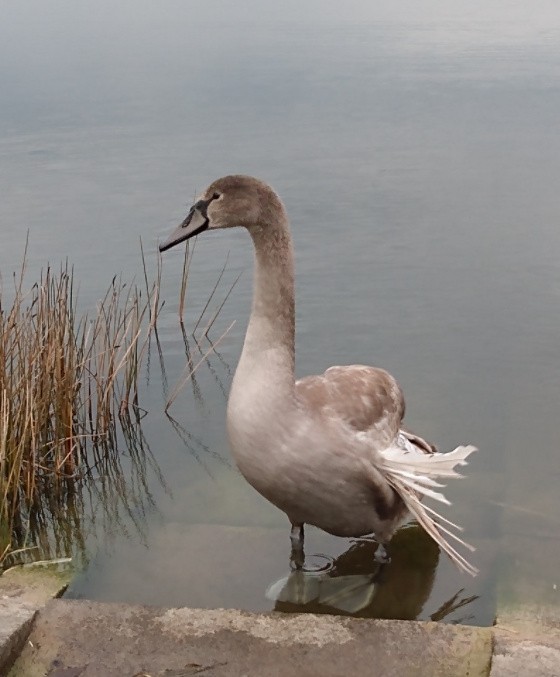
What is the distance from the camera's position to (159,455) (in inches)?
269

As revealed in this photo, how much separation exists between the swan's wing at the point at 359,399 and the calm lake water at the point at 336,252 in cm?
83

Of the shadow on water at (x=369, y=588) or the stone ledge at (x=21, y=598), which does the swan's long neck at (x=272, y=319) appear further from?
the stone ledge at (x=21, y=598)

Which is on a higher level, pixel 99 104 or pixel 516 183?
pixel 99 104

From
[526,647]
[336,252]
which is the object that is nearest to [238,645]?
[526,647]

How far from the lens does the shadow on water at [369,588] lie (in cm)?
501

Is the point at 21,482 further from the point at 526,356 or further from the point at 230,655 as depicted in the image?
the point at 526,356

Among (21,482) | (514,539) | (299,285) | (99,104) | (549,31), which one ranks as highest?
(549,31)

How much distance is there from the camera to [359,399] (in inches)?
196

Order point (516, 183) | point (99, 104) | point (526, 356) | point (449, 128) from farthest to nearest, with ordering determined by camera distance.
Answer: point (99, 104), point (449, 128), point (516, 183), point (526, 356)

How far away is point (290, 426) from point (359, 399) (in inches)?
22.0

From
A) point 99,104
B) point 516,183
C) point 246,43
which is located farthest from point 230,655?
point 246,43

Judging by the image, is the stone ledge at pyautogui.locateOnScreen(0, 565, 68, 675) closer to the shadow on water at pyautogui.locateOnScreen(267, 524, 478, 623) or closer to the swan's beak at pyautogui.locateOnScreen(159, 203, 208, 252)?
the shadow on water at pyautogui.locateOnScreen(267, 524, 478, 623)

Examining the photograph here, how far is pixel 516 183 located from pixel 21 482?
8760 millimetres

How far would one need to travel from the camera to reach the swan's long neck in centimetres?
465
